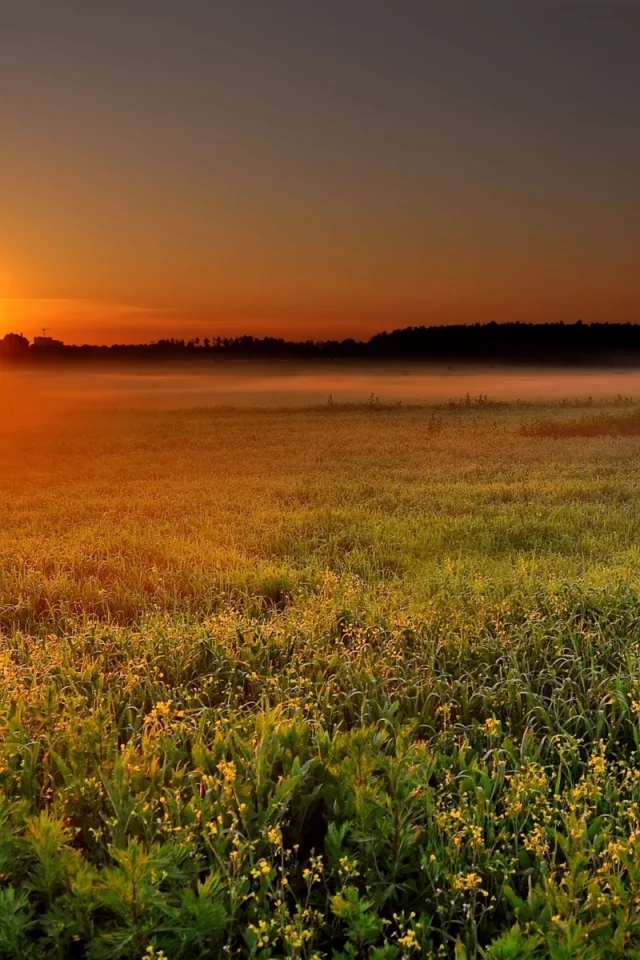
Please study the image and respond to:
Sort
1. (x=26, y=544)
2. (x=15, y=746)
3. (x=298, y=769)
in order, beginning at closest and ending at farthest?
1. (x=298, y=769)
2. (x=15, y=746)
3. (x=26, y=544)

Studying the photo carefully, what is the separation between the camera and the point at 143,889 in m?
2.53

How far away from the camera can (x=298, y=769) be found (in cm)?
341

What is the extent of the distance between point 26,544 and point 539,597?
20.5ft

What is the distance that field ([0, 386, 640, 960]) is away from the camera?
2.73 m

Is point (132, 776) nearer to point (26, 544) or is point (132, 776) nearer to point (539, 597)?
point (539, 597)

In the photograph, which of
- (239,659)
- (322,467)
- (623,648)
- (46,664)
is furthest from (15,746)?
(322,467)

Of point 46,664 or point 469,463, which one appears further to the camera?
point 469,463

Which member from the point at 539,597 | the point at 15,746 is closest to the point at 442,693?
the point at 539,597

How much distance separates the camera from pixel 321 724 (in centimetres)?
434

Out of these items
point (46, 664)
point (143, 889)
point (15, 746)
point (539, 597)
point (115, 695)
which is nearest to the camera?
point (143, 889)

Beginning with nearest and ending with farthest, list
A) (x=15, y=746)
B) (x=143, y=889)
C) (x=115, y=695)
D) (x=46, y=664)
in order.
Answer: (x=143, y=889) < (x=15, y=746) < (x=115, y=695) < (x=46, y=664)

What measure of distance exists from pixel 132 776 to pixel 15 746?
2.56ft

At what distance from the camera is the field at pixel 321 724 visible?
2.73m

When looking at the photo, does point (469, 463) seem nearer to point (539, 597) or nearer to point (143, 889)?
point (539, 597)
